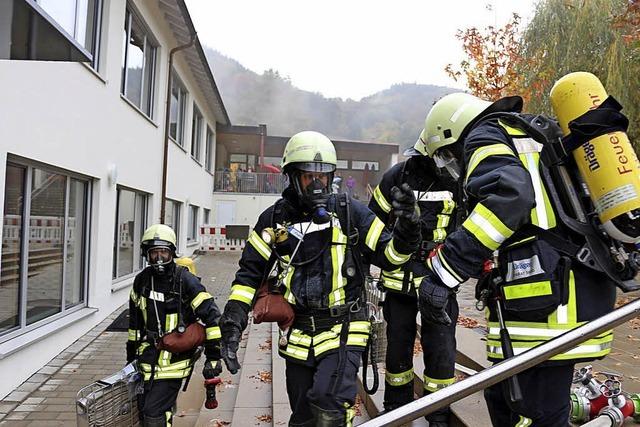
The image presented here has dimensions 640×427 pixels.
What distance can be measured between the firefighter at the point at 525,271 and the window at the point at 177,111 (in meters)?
11.8

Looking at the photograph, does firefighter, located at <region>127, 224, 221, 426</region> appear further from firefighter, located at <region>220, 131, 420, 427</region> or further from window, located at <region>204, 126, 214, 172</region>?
window, located at <region>204, 126, 214, 172</region>

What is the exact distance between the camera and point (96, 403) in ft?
10.3

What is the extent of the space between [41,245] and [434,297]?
5063mm

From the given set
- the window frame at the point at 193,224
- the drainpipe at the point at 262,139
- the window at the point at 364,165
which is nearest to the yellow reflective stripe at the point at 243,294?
the window frame at the point at 193,224

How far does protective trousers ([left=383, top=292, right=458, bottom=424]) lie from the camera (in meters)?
3.37

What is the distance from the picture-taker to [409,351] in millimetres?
3529

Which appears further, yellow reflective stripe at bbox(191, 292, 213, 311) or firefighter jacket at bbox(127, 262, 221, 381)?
yellow reflective stripe at bbox(191, 292, 213, 311)

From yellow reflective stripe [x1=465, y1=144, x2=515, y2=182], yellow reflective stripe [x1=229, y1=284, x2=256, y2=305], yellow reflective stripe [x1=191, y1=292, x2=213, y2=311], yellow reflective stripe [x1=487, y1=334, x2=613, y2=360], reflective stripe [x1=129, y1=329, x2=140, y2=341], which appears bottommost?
reflective stripe [x1=129, y1=329, x2=140, y2=341]

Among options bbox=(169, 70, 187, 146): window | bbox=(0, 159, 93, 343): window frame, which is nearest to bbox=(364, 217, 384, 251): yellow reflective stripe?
bbox=(0, 159, 93, 343): window frame

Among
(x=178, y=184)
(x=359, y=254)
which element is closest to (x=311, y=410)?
(x=359, y=254)

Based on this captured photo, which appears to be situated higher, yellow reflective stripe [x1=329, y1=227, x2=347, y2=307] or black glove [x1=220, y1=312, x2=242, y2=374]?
yellow reflective stripe [x1=329, y1=227, x2=347, y2=307]

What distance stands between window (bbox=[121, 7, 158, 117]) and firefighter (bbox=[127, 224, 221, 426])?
5.67m

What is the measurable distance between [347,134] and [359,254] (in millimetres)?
70201

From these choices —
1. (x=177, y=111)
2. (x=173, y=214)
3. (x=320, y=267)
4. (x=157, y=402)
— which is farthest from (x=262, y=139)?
(x=320, y=267)
